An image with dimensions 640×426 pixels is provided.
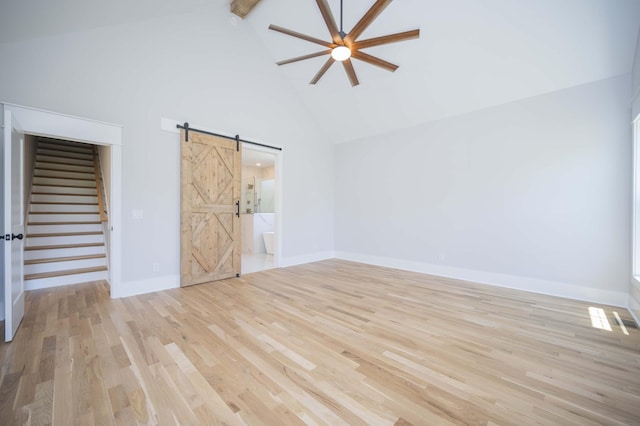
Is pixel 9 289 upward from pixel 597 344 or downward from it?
upward

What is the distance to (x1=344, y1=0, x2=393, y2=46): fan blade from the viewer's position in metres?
2.20

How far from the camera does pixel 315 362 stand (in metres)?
1.91

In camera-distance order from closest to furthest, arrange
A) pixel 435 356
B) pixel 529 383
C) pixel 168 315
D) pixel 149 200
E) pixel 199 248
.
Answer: pixel 529 383 → pixel 435 356 → pixel 168 315 → pixel 149 200 → pixel 199 248

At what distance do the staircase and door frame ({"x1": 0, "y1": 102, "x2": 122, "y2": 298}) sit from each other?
51.3 inches

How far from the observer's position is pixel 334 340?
2244 mm

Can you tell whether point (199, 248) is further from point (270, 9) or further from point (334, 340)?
point (270, 9)

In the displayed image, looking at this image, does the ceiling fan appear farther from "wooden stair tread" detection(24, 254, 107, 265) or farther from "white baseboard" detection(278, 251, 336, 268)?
"wooden stair tread" detection(24, 254, 107, 265)

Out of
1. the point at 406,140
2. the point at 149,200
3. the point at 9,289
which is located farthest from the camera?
the point at 406,140

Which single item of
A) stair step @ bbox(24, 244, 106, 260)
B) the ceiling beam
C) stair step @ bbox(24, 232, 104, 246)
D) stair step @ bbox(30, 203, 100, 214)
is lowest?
stair step @ bbox(24, 244, 106, 260)

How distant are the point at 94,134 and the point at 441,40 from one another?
4.70 metres

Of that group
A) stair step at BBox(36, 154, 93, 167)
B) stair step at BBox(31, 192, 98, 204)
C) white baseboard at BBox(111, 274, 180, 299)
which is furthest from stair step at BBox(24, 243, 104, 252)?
stair step at BBox(36, 154, 93, 167)

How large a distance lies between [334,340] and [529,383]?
1.39m

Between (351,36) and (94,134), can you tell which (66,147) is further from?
(351,36)

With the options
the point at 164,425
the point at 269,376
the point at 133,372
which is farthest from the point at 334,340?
the point at 133,372
